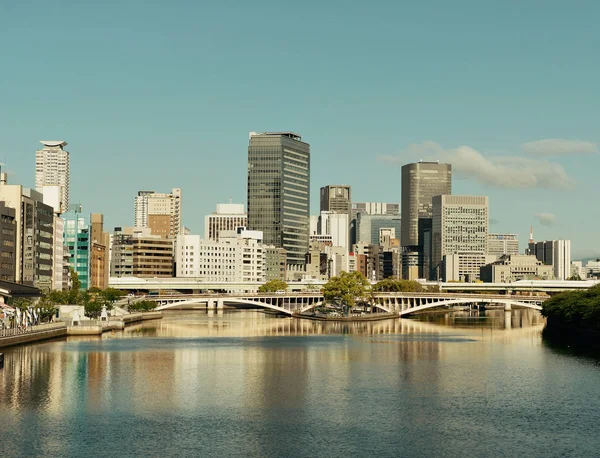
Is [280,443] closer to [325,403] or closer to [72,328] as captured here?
[325,403]

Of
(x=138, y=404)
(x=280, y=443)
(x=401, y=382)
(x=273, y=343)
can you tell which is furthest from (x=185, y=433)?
(x=273, y=343)

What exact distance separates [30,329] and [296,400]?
60.3 metres

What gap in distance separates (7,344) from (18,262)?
61.4m

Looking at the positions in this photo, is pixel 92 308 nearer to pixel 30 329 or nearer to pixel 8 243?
pixel 8 243

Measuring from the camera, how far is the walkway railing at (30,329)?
116156mm

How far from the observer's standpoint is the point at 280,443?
6144cm

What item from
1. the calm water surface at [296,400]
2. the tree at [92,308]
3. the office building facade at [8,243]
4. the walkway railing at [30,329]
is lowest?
the calm water surface at [296,400]

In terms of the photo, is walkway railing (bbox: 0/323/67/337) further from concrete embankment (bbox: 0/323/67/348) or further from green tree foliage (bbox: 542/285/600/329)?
green tree foliage (bbox: 542/285/600/329)

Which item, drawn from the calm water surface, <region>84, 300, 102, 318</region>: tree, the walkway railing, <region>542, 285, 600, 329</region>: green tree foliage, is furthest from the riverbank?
<region>542, 285, 600, 329</region>: green tree foliage

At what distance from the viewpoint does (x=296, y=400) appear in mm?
77375

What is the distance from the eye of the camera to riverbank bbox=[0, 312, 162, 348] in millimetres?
114312

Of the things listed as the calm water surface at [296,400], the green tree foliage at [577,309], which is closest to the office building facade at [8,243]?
the calm water surface at [296,400]

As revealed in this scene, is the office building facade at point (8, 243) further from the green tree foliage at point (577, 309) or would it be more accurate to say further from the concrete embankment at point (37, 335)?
the green tree foliage at point (577, 309)

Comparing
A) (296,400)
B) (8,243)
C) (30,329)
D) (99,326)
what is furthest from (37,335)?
(296,400)
